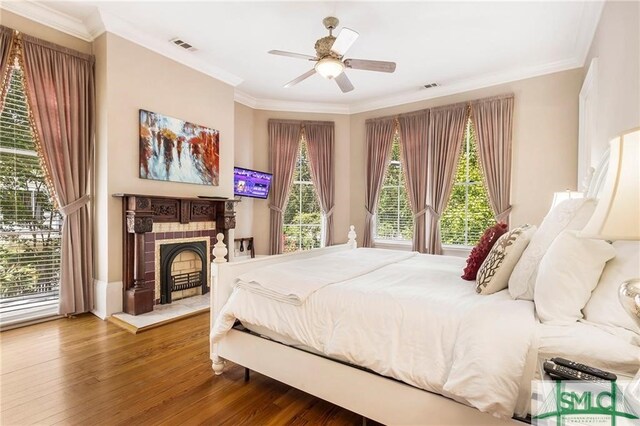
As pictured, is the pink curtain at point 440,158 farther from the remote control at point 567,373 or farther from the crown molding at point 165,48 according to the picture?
the remote control at point 567,373

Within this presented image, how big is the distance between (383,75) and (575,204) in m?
3.49

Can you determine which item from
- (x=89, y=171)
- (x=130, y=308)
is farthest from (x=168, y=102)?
(x=130, y=308)

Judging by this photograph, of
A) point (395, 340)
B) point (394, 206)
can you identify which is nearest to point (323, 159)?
point (394, 206)

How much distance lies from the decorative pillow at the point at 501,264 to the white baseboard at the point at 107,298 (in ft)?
11.6

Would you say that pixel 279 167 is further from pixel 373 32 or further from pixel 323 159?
pixel 373 32

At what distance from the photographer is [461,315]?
53.9 inches

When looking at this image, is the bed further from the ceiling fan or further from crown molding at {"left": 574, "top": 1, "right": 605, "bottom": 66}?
crown molding at {"left": 574, "top": 1, "right": 605, "bottom": 66}

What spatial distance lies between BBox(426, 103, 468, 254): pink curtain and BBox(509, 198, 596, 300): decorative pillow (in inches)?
127

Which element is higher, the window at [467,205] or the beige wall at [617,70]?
the beige wall at [617,70]

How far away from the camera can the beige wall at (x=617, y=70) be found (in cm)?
176

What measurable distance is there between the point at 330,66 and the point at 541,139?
10.1ft

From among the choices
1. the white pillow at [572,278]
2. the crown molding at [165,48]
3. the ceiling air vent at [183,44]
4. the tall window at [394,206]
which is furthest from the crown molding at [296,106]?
the white pillow at [572,278]

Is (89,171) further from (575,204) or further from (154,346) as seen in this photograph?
(575,204)

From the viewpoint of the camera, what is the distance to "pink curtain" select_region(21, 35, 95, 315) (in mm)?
3102
